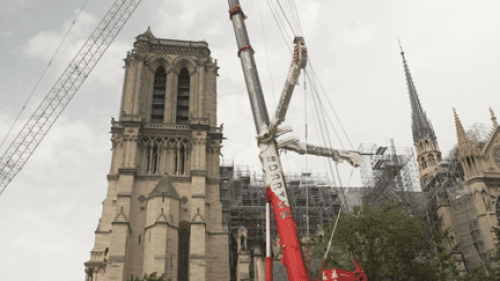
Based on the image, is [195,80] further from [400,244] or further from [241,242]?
[400,244]

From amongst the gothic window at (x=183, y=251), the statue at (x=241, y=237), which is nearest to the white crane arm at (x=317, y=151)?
the gothic window at (x=183, y=251)

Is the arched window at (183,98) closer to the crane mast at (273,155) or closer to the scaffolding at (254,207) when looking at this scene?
the scaffolding at (254,207)

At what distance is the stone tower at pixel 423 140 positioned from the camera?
77375 mm

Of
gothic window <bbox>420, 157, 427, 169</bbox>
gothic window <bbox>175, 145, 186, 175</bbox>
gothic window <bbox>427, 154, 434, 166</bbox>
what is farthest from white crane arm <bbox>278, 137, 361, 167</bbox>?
gothic window <bbox>420, 157, 427, 169</bbox>

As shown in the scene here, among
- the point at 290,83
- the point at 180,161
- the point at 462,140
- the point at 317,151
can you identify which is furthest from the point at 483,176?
the point at 290,83

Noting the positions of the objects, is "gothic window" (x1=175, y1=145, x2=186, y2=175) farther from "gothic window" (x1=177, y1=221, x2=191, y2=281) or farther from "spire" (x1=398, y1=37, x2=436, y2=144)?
"spire" (x1=398, y1=37, x2=436, y2=144)

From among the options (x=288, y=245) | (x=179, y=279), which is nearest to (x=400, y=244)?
(x=288, y=245)

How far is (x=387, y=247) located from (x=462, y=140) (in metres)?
25.7

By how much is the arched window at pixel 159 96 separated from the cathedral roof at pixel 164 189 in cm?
888

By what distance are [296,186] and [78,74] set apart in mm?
31087

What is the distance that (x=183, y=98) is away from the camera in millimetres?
54500

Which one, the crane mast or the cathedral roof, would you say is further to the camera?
the cathedral roof

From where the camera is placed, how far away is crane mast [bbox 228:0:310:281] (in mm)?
22516

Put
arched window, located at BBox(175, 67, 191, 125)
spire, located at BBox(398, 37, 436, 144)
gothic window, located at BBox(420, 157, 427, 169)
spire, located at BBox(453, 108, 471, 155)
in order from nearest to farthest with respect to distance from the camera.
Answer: spire, located at BBox(453, 108, 471, 155) < arched window, located at BBox(175, 67, 191, 125) < gothic window, located at BBox(420, 157, 427, 169) < spire, located at BBox(398, 37, 436, 144)
